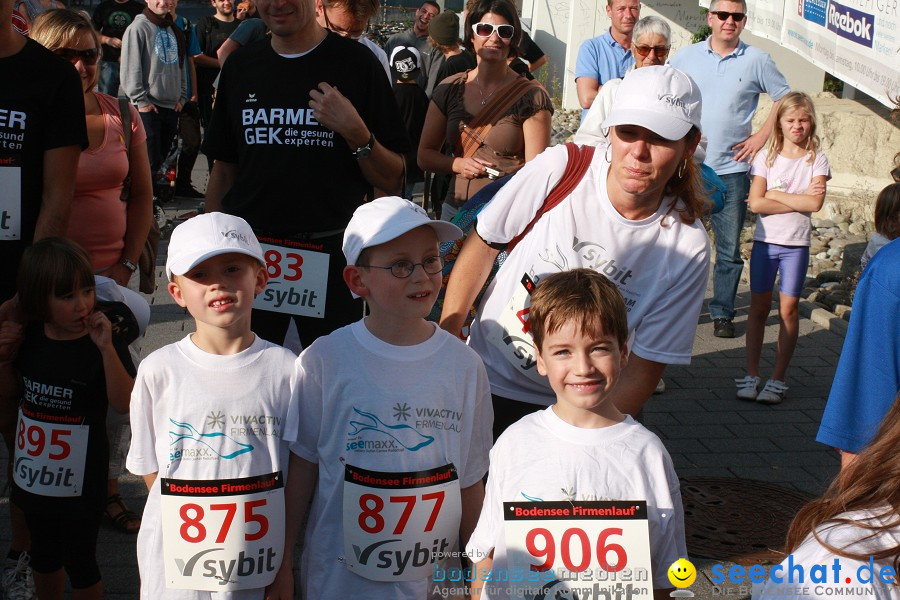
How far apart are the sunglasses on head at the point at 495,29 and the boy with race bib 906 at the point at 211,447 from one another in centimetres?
311

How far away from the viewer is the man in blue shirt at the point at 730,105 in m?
7.77

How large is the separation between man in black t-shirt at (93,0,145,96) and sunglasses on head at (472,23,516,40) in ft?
23.5

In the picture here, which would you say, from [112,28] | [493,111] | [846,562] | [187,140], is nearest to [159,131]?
[187,140]

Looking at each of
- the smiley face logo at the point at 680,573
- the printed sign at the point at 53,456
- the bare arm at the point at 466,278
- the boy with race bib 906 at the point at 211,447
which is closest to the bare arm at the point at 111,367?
the printed sign at the point at 53,456

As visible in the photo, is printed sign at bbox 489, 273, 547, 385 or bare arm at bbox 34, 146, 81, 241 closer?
printed sign at bbox 489, 273, 547, 385

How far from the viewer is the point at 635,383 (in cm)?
321

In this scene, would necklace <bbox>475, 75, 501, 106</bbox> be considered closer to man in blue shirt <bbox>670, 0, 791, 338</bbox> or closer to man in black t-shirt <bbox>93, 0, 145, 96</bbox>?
man in blue shirt <bbox>670, 0, 791, 338</bbox>

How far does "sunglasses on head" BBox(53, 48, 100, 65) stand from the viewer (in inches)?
171

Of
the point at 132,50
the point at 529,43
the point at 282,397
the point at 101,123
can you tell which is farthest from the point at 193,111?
the point at 282,397

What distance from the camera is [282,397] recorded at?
10.2 ft

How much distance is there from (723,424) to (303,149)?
3.34 m

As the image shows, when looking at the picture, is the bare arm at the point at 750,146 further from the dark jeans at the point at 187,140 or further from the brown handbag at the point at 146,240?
the dark jeans at the point at 187,140

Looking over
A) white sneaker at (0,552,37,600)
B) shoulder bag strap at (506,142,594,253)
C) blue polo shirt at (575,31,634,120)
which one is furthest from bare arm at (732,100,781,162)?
white sneaker at (0,552,37,600)

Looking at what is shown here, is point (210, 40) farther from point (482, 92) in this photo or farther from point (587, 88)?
point (482, 92)
